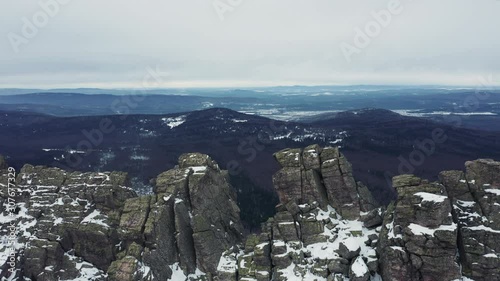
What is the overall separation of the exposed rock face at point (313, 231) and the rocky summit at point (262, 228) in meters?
0.17

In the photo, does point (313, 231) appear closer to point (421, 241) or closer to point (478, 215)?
point (421, 241)

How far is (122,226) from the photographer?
56.8 m

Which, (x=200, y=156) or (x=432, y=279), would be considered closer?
(x=432, y=279)

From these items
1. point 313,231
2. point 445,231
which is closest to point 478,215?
point 445,231

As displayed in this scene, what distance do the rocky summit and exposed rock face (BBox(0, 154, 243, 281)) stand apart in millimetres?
186

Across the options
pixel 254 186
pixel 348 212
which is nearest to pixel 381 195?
pixel 254 186

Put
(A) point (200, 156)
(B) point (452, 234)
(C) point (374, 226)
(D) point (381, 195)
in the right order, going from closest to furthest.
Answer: (B) point (452, 234) → (C) point (374, 226) → (A) point (200, 156) → (D) point (381, 195)

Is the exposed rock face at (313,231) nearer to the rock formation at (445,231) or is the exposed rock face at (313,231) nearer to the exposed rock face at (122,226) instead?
the rock formation at (445,231)

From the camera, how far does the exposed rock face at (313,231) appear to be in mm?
50688

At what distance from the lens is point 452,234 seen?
46094mm

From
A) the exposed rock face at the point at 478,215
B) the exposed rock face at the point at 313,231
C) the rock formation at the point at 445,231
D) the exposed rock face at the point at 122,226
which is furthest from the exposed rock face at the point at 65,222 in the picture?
the exposed rock face at the point at 478,215

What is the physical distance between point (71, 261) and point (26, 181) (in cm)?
2023

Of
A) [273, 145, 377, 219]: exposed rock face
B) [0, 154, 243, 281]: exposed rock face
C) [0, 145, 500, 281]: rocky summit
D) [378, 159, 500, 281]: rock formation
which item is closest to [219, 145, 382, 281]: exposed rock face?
[273, 145, 377, 219]: exposed rock face

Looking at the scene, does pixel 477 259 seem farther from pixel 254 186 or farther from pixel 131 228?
pixel 254 186
